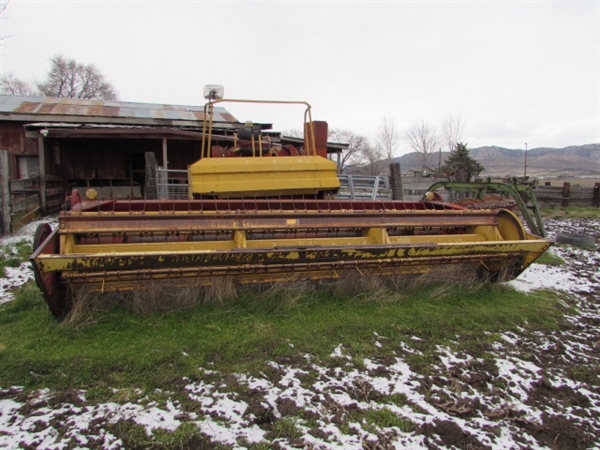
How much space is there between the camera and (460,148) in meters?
28.4

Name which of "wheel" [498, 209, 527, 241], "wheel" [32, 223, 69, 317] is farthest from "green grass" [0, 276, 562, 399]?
"wheel" [498, 209, 527, 241]

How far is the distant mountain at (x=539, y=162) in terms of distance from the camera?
80000 millimetres

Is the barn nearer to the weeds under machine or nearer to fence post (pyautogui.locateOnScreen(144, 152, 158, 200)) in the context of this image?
fence post (pyautogui.locateOnScreen(144, 152, 158, 200))

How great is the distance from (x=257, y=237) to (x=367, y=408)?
2.22 meters

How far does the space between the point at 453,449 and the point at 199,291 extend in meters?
2.67

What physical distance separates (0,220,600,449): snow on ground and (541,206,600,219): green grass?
44.9 ft

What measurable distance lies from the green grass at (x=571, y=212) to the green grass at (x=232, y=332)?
40.1 feet

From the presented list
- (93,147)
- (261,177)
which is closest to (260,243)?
(261,177)

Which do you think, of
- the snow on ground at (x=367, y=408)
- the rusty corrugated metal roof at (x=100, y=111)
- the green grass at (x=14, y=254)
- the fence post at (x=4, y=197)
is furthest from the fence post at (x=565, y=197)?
the fence post at (x=4, y=197)

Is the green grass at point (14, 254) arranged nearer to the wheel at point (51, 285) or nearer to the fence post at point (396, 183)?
the wheel at point (51, 285)

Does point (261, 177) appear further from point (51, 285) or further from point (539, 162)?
point (539, 162)

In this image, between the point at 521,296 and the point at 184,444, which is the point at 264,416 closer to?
the point at 184,444

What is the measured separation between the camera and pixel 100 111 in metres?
15.5

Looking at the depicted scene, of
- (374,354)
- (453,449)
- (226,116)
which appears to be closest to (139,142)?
(226,116)
